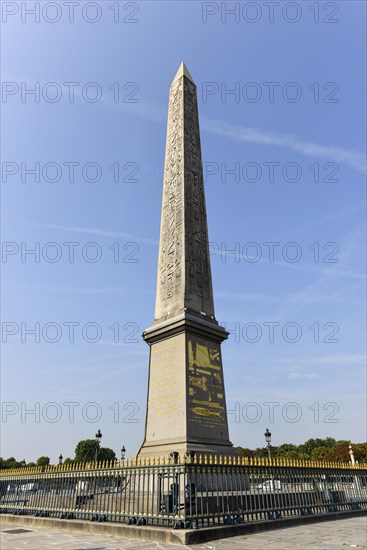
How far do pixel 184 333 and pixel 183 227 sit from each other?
4.33m

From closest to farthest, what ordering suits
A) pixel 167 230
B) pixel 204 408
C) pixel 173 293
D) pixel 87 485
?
pixel 87 485 → pixel 204 408 → pixel 173 293 → pixel 167 230

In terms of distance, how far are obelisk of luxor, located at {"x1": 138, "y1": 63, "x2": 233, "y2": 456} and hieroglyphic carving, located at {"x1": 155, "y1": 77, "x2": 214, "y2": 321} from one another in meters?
0.03

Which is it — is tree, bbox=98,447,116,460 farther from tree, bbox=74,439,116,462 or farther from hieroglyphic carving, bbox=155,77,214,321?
hieroglyphic carving, bbox=155,77,214,321

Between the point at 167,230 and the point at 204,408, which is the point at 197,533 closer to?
the point at 204,408

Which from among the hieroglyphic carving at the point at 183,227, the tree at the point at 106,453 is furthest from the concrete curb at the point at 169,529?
the tree at the point at 106,453

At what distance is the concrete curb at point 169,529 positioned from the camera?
7.07 metres

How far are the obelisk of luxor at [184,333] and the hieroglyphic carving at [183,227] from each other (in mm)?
35

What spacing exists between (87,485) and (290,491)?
17.5 ft

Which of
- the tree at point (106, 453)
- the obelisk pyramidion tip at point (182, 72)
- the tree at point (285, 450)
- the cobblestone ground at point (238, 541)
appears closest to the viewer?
the cobblestone ground at point (238, 541)

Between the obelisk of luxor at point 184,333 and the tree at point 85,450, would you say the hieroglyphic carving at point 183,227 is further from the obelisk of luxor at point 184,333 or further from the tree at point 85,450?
the tree at point 85,450

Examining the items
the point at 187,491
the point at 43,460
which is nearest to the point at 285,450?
the point at 43,460

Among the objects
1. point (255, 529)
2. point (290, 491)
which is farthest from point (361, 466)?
point (255, 529)

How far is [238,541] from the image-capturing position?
284 inches

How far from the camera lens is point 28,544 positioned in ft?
25.0
